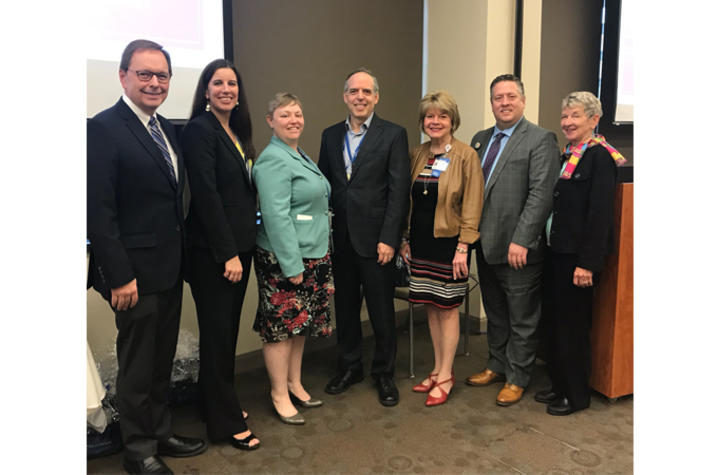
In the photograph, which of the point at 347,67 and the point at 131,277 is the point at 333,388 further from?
the point at 347,67

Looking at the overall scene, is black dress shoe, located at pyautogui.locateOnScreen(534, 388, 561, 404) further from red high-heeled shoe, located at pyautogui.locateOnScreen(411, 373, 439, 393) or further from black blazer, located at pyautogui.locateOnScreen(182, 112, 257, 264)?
black blazer, located at pyautogui.locateOnScreen(182, 112, 257, 264)

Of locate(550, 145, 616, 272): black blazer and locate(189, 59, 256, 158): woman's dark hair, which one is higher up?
locate(189, 59, 256, 158): woman's dark hair

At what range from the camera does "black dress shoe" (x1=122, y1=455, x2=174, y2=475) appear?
206 cm

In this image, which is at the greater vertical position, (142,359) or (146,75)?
(146,75)

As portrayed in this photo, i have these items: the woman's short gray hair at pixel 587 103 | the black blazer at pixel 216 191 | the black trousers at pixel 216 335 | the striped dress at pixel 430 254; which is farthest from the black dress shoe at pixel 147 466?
the woman's short gray hair at pixel 587 103

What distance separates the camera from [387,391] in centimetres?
278

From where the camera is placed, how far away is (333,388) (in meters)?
2.88

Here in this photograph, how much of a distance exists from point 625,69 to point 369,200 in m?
3.33

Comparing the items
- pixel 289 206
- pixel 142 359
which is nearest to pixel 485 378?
pixel 289 206

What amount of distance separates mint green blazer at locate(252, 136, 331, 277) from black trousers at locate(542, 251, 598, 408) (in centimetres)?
118

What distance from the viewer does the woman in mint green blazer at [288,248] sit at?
2312 millimetres

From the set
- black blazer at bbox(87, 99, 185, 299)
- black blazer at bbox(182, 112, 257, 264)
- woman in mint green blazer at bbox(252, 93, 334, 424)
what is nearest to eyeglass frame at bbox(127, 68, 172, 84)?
black blazer at bbox(87, 99, 185, 299)

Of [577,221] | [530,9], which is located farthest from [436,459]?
[530,9]

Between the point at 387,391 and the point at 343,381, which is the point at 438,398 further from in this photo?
the point at 343,381
